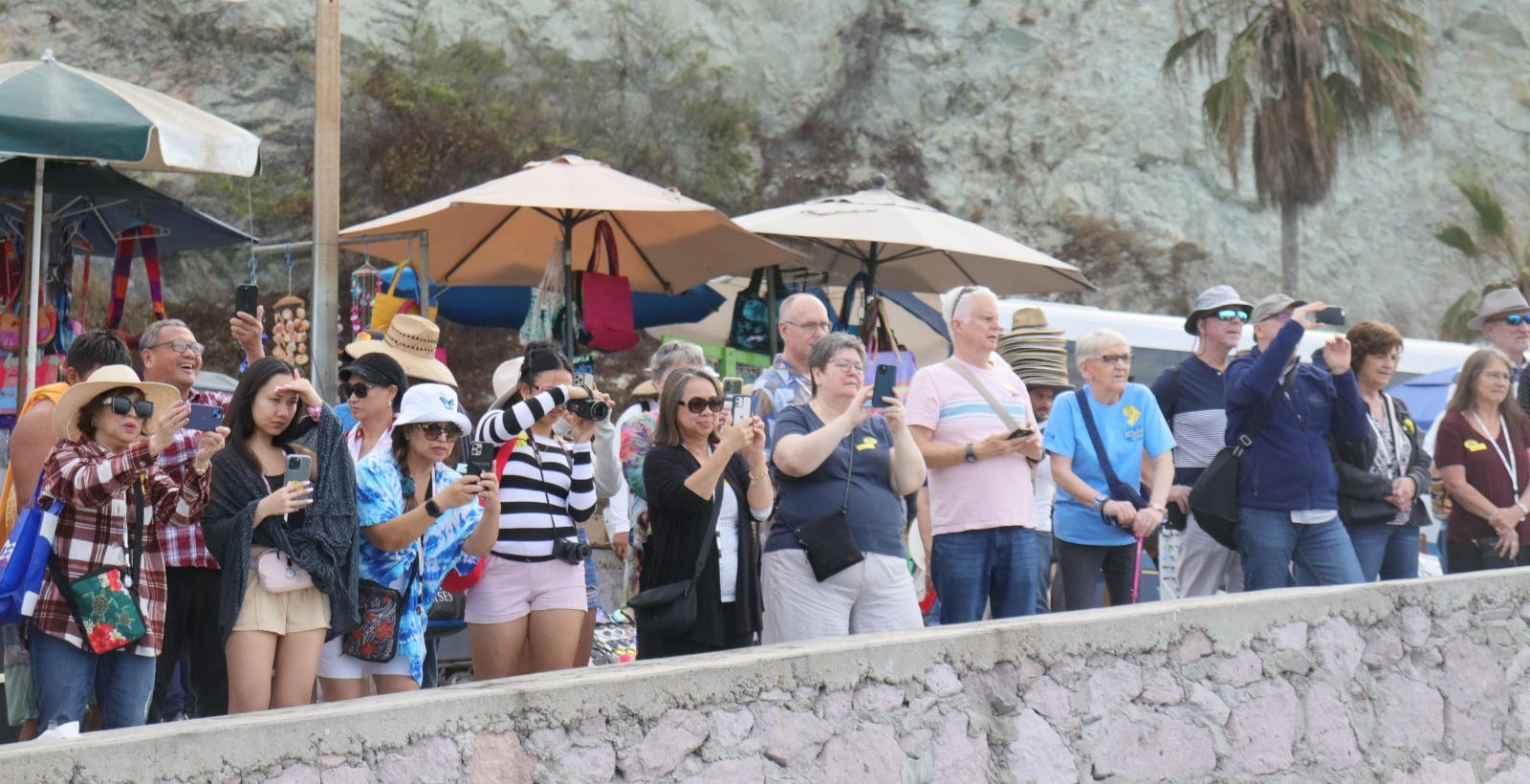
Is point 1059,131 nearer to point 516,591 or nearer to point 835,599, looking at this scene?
point 835,599

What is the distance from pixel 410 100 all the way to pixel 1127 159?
35.7 feet

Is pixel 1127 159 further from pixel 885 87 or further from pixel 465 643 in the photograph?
pixel 465 643

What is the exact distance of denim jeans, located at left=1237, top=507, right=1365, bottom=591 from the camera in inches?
258

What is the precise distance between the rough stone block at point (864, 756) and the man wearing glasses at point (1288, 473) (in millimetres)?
2937

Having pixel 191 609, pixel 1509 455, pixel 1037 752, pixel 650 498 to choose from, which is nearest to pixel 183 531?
pixel 191 609

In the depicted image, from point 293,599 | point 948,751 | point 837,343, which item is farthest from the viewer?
point 837,343

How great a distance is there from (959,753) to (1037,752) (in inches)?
11.8

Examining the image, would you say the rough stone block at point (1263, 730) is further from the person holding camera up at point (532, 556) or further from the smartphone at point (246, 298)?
the smartphone at point (246, 298)

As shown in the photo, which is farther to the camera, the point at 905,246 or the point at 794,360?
the point at 905,246

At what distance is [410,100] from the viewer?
808 inches

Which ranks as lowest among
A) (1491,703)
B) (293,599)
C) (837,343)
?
(1491,703)

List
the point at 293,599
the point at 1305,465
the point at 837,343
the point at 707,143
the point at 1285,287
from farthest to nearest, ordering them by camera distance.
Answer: the point at 707,143 → the point at 1285,287 → the point at 1305,465 → the point at 837,343 → the point at 293,599

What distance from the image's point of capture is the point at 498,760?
3.49 m

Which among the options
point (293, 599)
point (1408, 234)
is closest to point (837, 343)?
point (293, 599)
